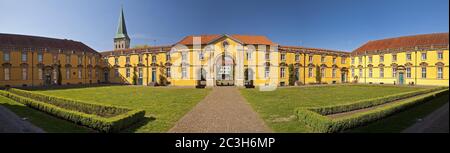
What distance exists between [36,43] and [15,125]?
36.8 metres

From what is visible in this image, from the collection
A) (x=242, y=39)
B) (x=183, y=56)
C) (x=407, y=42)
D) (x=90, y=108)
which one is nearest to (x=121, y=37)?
(x=183, y=56)

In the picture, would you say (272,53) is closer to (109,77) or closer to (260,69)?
(260,69)

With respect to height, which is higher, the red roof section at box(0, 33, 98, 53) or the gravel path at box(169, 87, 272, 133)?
the red roof section at box(0, 33, 98, 53)

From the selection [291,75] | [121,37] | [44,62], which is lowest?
[291,75]

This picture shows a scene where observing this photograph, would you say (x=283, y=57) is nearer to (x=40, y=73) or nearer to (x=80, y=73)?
(x=80, y=73)

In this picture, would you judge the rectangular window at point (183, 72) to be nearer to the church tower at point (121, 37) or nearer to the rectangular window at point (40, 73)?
the rectangular window at point (40, 73)

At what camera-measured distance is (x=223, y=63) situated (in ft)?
112

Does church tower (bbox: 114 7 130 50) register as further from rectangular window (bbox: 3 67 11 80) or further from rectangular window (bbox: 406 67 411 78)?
rectangular window (bbox: 406 67 411 78)

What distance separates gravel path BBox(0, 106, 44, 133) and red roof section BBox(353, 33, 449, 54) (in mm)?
46778

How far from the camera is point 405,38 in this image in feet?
125

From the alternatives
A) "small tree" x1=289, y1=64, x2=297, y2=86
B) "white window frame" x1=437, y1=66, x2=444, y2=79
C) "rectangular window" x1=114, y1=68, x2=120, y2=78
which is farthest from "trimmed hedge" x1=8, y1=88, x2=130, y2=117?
"white window frame" x1=437, y1=66, x2=444, y2=79

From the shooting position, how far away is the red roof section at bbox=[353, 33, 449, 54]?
3318 cm

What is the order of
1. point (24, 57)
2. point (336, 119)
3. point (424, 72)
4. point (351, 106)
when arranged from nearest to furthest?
point (336, 119) < point (351, 106) < point (24, 57) < point (424, 72)
